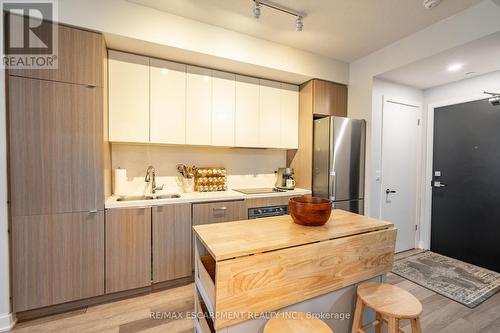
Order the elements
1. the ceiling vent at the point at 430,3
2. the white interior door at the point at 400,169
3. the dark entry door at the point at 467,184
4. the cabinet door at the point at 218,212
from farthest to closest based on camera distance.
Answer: the white interior door at the point at 400,169
the dark entry door at the point at 467,184
the cabinet door at the point at 218,212
the ceiling vent at the point at 430,3

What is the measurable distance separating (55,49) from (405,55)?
3481 millimetres

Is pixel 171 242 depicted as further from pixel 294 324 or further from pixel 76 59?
pixel 76 59

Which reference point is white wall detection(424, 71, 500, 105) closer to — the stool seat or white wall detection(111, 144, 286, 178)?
white wall detection(111, 144, 286, 178)

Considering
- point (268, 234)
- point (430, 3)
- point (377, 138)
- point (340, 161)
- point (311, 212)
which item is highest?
point (430, 3)

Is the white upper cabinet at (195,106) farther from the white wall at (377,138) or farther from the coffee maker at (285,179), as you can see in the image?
the white wall at (377,138)

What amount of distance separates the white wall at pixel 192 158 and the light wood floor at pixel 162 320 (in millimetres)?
1333

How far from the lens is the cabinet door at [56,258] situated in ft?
5.89

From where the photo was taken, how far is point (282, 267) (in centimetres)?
119

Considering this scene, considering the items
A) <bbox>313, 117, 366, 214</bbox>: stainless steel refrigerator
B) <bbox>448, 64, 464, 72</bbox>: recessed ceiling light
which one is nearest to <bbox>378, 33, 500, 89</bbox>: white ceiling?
<bbox>448, 64, 464, 72</bbox>: recessed ceiling light

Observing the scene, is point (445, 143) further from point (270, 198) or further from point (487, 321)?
point (270, 198)

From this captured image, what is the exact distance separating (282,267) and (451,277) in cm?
266

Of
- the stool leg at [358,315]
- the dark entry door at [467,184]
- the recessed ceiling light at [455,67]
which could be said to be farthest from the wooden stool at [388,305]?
the recessed ceiling light at [455,67]

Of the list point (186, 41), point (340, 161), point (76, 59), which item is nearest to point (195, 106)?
point (186, 41)

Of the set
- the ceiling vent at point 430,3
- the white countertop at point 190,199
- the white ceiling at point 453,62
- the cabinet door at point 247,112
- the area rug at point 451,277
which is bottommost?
the area rug at point 451,277
